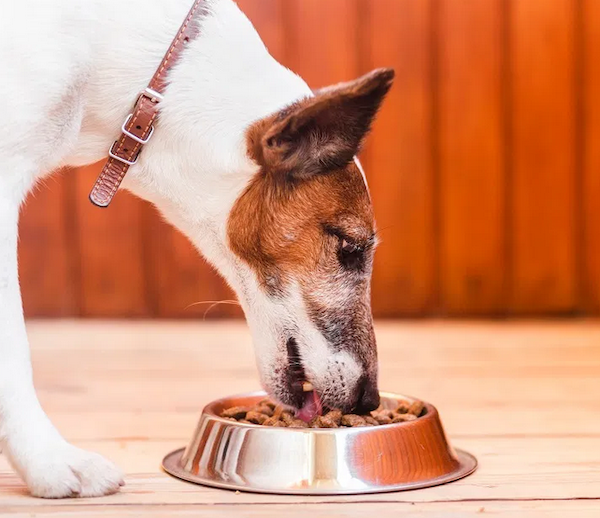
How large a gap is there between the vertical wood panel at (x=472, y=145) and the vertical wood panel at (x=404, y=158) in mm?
55

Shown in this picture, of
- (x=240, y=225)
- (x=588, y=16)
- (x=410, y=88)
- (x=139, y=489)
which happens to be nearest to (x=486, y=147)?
(x=410, y=88)

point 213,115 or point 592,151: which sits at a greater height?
point 592,151

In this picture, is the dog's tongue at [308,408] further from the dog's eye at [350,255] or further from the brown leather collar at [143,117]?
the brown leather collar at [143,117]

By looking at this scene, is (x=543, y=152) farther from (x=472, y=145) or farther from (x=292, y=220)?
(x=292, y=220)

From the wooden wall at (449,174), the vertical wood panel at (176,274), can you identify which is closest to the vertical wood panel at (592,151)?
the wooden wall at (449,174)

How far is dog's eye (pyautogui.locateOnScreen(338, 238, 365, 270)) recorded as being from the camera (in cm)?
152

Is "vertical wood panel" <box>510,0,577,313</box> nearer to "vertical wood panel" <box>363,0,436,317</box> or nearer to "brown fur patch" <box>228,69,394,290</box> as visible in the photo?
"vertical wood panel" <box>363,0,436,317</box>

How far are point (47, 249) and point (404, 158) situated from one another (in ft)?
4.32

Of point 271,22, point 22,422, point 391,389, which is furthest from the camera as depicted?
point 271,22

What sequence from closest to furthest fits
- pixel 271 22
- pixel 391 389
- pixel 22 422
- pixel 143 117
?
1. pixel 22 422
2. pixel 143 117
3. pixel 391 389
4. pixel 271 22

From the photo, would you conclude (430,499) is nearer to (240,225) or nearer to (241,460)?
(241,460)

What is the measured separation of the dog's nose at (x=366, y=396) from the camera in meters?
1.53

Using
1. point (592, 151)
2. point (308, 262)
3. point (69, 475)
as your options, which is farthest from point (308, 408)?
point (592, 151)

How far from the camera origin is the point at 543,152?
135 inches
